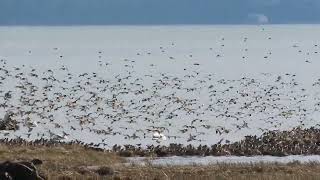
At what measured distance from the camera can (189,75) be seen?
41.0 m

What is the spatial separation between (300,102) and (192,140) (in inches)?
392

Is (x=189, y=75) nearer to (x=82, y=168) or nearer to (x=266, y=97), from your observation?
(x=266, y=97)

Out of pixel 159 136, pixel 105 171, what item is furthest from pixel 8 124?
pixel 105 171

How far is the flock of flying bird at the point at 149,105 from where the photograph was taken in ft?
79.4

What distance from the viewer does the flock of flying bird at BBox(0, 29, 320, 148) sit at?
24188 millimetres

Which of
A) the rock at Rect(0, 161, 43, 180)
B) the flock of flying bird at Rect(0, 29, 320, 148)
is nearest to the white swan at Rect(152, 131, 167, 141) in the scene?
the flock of flying bird at Rect(0, 29, 320, 148)

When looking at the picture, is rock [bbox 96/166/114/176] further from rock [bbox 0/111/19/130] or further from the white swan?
rock [bbox 0/111/19/130]

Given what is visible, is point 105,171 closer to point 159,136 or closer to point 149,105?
point 159,136

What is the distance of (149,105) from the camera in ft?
99.0

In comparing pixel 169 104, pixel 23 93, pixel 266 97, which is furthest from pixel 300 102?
pixel 23 93

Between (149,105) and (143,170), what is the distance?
14.6 meters

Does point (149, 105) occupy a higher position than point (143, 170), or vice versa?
point (149, 105)

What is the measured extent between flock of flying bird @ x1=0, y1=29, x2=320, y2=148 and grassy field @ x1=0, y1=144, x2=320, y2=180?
11.0 ft

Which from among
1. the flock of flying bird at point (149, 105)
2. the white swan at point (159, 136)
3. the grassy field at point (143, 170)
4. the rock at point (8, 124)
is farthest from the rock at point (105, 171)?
the rock at point (8, 124)
